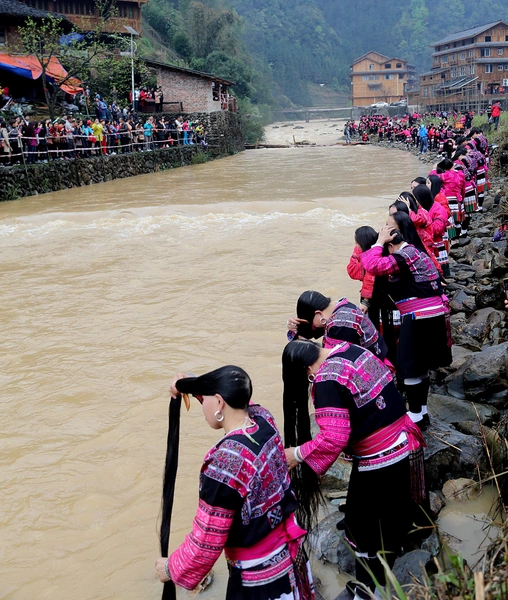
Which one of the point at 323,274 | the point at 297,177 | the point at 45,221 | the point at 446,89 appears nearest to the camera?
the point at 323,274

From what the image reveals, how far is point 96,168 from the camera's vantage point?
69.9 ft

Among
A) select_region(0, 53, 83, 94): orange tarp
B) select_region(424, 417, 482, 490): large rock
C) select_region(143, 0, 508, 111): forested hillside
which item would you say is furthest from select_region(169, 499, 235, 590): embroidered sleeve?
select_region(143, 0, 508, 111): forested hillside

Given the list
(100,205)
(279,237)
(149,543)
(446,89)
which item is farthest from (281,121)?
(149,543)

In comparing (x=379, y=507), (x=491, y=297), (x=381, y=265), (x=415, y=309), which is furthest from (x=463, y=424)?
(x=491, y=297)

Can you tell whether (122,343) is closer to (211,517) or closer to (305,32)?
(211,517)

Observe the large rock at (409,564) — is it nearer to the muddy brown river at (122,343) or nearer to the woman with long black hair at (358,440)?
the woman with long black hair at (358,440)

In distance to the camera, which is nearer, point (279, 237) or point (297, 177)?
point (279, 237)

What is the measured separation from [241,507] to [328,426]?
0.56 meters

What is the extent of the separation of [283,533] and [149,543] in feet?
6.15

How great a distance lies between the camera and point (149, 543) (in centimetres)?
373

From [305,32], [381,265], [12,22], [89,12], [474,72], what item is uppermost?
[305,32]

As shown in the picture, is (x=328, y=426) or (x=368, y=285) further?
(x=368, y=285)

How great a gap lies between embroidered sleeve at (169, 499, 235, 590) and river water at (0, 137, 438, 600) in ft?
4.06

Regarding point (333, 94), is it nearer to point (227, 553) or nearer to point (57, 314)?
point (57, 314)
